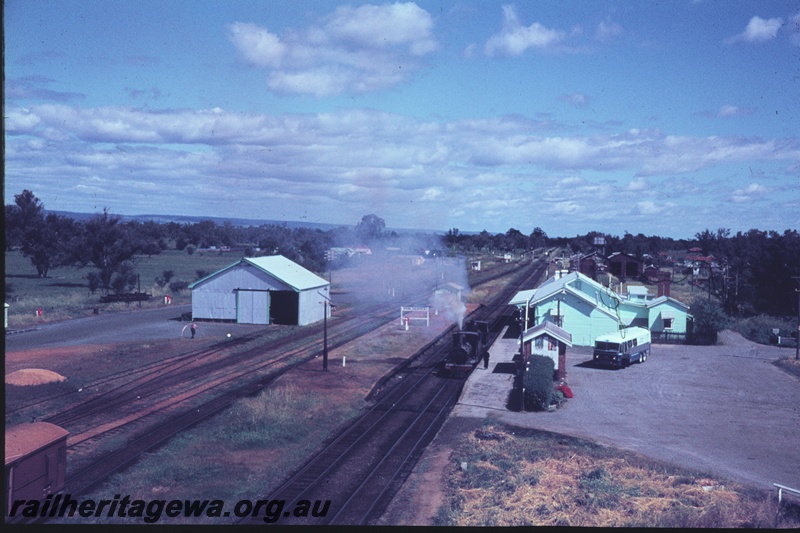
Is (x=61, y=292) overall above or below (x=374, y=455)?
above

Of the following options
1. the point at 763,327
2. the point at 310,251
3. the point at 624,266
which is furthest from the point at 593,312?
the point at 310,251

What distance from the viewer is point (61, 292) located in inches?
3063

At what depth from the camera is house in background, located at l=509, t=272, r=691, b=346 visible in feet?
152

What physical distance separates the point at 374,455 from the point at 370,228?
10526cm

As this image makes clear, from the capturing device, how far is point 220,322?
5453cm

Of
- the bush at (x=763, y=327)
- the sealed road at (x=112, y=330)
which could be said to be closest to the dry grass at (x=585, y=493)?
the sealed road at (x=112, y=330)

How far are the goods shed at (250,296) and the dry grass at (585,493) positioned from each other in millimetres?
33538

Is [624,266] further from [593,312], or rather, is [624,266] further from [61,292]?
[61,292]

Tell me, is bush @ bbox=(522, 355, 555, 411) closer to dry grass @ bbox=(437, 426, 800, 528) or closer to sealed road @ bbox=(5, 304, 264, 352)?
dry grass @ bbox=(437, 426, 800, 528)

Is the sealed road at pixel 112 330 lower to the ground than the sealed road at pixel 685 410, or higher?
higher

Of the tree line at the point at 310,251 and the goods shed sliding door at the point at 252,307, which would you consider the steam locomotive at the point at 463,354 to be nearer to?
the goods shed sliding door at the point at 252,307

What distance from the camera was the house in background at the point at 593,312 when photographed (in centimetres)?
4619

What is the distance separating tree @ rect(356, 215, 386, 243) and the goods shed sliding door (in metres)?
68.6

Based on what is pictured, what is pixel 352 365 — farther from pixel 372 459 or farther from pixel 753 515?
pixel 753 515
